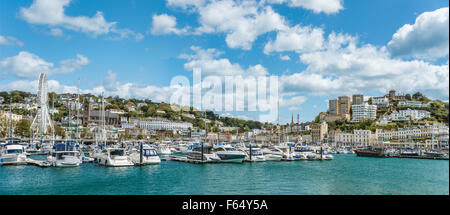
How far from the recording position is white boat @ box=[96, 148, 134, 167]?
2240 cm

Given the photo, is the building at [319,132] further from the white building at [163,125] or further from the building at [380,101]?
the white building at [163,125]

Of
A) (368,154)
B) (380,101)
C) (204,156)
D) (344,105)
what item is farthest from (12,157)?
(380,101)

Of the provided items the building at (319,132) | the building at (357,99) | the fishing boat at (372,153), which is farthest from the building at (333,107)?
the fishing boat at (372,153)

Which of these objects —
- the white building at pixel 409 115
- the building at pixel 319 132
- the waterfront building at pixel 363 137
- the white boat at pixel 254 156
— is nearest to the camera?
the white boat at pixel 254 156

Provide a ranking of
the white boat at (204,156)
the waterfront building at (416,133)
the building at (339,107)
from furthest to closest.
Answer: the building at (339,107), the waterfront building at (416,133), the white boat at (204,156)

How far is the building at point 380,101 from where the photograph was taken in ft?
337

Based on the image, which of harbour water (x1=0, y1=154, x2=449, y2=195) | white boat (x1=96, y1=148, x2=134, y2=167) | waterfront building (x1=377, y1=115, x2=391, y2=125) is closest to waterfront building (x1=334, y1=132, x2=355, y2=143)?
waterfront building (x1=377, y1=115, x2=391, y2=125)

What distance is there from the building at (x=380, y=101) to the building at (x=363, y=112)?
355 inches

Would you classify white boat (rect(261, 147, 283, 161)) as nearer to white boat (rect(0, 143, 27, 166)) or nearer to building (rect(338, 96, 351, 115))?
white boat (rect(0, 143, 27, 166))

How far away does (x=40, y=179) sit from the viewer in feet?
55.9

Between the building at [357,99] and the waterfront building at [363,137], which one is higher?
the building at [357,99]

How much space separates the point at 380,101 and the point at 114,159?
10136 centimetres

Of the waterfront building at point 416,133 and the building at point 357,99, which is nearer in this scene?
the waterfront building at point 416,133
